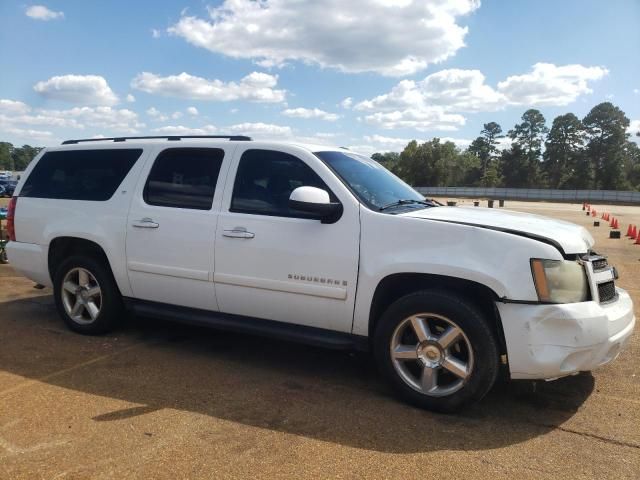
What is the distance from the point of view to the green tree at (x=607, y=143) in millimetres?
79250

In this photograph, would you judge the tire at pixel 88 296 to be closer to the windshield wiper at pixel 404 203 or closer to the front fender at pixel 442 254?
the front fender at pixel 442 254

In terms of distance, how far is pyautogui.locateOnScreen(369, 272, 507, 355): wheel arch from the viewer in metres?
3.49

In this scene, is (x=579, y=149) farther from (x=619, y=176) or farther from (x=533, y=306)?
(x=533, y=306)

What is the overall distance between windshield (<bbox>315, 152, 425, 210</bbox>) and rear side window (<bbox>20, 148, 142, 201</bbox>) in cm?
196

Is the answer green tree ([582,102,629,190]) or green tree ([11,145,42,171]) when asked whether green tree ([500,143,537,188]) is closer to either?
green tree ([582,102,629,190])

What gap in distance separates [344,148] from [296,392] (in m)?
2.23

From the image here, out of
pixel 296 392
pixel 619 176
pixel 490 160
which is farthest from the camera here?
pixel 490 160

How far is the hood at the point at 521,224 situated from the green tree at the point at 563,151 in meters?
89.8

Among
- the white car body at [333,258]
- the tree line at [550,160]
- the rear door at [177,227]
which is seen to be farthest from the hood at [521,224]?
the tree line at [550,160]

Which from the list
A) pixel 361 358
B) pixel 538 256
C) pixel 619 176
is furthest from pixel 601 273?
pixel 619 176

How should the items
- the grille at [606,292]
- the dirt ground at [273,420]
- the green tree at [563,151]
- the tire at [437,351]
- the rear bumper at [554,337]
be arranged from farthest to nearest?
1. the green tree at [563,151]
2. the grille at [606,292]
3. the tire at [437,351]
4. the rear bumper at [554,337]
5. the dirt ground at [273,420]

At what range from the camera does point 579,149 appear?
284 feet

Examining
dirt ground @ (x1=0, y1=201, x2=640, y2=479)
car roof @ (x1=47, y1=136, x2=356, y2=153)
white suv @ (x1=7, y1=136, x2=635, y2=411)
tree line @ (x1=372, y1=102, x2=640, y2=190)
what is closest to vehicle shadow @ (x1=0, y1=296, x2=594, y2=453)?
dirt ground @ (x1=0, y1=201, x2=640, y2=479)

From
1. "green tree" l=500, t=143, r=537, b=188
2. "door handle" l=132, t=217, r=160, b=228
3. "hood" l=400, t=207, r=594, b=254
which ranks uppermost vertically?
"green tree" l=500, t=143, r=537, b=188
